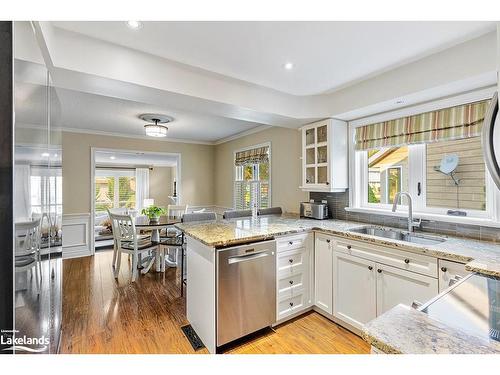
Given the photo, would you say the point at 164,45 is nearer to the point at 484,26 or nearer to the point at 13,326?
the point at 13,326

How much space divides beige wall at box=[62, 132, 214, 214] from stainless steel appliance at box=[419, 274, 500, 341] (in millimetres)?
5234

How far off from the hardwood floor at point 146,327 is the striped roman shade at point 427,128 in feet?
6.38

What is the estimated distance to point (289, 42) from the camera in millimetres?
1762

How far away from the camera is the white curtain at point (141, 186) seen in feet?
28.5

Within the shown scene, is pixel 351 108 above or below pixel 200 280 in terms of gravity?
above

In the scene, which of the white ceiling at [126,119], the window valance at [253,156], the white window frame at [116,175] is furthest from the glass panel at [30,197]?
the white window frame at [116,175]

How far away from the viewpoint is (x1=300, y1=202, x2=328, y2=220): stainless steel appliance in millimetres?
Result: 2924

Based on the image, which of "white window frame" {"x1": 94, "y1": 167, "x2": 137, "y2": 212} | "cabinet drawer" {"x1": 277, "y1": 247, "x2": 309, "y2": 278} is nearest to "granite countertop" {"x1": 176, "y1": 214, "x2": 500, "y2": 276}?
"cabinet drawer" {"x1": 277, "y1": 247, "x2": 309, "y2": 278}

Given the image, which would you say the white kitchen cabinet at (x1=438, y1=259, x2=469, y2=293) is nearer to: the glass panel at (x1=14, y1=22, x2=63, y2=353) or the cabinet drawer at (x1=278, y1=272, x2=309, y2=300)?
the cabinet drawer at (x1=278, y1=272, x2=309, y2=300)

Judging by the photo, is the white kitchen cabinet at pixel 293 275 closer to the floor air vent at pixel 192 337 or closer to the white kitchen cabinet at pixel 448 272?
the floor air vent at pixel 192 337

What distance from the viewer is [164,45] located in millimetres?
1802

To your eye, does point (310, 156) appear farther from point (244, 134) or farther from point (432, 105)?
point (244, 134)

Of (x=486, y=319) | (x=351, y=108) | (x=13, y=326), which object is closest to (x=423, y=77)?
(x=351, y=108)
